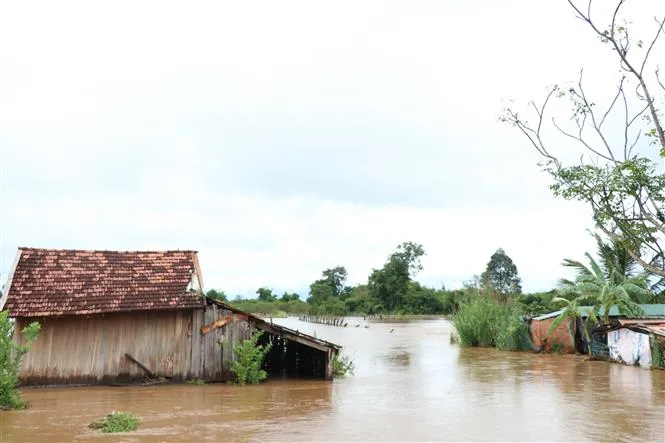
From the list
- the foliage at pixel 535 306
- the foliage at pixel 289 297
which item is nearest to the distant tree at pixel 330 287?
the foliage at pixel 289 297

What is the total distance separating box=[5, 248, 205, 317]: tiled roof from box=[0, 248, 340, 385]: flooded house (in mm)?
24

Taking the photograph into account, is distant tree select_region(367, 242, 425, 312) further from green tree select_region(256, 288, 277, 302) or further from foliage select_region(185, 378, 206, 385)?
foliage select_region(185, 378, 206, 385)

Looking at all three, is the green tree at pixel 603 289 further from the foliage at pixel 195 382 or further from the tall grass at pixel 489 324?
the foliage at pixel 195 382

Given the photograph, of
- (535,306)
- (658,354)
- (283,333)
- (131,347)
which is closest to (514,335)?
(658,354)

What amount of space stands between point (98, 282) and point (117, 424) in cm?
644

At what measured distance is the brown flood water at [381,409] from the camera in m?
10.6

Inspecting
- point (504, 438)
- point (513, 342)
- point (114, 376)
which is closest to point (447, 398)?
point (504, 438)

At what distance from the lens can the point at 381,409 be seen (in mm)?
13195

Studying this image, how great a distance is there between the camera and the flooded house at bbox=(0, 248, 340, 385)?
15094mm

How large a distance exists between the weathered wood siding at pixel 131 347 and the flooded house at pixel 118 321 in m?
0.02

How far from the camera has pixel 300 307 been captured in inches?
3147

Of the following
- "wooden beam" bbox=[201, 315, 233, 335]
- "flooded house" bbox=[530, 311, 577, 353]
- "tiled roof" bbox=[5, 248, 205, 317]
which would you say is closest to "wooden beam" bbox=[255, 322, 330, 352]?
"wooden beam" bbox=[201, 315, 233, 335]

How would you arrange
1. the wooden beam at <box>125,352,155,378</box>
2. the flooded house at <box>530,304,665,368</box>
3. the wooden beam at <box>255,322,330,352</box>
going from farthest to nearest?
the flooded house at <box>530,304,665,368</box>, the wooden beam at <box>255,322,330,352</box>, the wooden beam at <box>125,352,155,378</box>

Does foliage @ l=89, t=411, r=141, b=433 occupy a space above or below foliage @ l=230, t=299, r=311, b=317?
below
